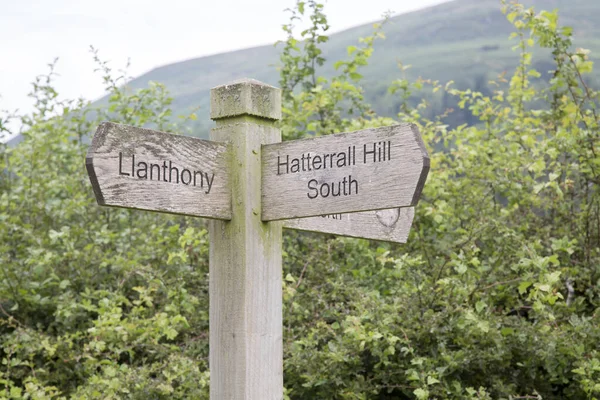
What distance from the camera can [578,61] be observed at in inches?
218

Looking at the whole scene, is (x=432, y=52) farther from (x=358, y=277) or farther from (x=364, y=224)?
(x=364, y=224)

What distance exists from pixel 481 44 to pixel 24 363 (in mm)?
17264

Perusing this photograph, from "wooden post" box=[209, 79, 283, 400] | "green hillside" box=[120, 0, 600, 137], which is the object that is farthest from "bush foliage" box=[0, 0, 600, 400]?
Answer: "green hillside" box=[120, 0, 600, 137]

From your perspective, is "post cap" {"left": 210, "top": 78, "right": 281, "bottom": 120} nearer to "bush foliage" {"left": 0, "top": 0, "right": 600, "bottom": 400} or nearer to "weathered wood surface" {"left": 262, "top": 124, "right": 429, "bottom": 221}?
"weathered wood surface" {"left": 262, "top": 124, "right": 429, "bottom": 221}

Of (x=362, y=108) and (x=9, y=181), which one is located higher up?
(x=362, y=108)

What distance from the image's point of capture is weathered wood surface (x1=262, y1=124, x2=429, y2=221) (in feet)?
8.28

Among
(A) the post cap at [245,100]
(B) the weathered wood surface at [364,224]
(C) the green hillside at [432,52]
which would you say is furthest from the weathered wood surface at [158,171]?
(C) the green hillside at [432,52]

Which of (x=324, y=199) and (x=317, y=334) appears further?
(x=317, y=334)

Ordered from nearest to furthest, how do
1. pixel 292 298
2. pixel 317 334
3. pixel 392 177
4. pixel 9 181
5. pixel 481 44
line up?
1. pixel 392 177
2. pixel 317 334
3. pixel 292 298
4. pixel 9 181
5. pixel 481 44

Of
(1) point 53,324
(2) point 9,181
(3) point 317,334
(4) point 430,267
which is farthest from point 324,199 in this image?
(2) point 9,181

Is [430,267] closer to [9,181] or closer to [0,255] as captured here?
[0,255]

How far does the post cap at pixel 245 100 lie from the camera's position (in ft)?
9.60

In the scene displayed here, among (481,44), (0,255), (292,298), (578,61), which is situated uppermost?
(481,44)

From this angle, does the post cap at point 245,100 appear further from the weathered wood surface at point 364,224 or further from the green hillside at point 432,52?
the green hillside at point 432,52
